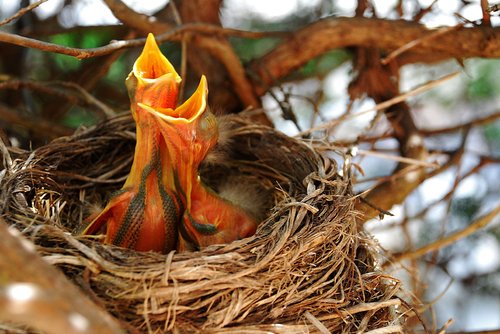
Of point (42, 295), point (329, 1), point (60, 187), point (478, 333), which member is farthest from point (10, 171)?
point (329, 1)

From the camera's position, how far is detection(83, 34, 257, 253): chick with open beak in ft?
4.48

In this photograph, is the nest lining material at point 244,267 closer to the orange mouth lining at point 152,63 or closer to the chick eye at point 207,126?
the chick eye at point 207,126

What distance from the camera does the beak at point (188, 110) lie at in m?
1.32

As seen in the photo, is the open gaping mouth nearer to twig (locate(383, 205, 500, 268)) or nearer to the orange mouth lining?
the orange mouth lining

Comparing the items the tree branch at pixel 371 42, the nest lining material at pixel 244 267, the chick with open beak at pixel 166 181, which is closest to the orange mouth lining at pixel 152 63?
the chick with open beak at pixel 166 181

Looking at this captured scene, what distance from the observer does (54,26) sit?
2.10m

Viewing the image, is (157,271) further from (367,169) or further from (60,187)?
(367,169)

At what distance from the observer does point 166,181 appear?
147 cm

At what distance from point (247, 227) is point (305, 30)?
57 centimetres

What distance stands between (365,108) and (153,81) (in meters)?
0.71

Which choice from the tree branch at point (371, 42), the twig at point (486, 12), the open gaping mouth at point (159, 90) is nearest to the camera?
the open gaping mouth at point (159, 90)

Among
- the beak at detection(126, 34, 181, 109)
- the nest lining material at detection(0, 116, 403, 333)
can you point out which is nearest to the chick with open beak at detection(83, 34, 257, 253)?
the beak at detection(126, 34, 181, 109)

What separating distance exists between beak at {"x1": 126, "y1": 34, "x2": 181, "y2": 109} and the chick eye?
Result: 0.07m

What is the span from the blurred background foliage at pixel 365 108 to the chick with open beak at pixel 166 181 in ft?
1.28
